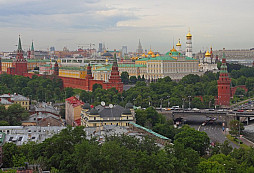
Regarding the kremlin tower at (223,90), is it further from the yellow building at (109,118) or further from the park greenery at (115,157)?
the park greenery at (115,157)

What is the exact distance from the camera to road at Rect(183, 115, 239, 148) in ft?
221

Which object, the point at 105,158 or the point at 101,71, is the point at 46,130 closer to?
the point at 105,158

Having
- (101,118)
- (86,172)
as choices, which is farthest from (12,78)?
(86,172)

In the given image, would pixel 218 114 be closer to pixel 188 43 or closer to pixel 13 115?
pixel 13 115

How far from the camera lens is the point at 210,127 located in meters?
77.9

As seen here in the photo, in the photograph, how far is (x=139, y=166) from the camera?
40188 millimetres

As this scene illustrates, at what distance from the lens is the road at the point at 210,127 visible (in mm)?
67375

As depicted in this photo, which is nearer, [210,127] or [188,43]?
[210,127]

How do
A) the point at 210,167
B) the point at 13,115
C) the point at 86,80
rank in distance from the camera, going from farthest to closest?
the point at 86,80 → the point at 13,115 → the point at 210,167

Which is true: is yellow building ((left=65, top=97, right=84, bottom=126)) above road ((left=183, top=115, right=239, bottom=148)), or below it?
above

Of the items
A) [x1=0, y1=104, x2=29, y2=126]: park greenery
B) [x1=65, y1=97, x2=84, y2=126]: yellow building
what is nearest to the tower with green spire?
[x1=65, y1=97, x2=84, y2=126]: yellow building

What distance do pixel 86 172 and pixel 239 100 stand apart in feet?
240

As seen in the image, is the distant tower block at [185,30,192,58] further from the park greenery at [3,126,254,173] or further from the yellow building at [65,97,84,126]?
the park greenery at [3,126,254,173]

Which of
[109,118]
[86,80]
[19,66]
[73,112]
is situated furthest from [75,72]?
[109,118]
